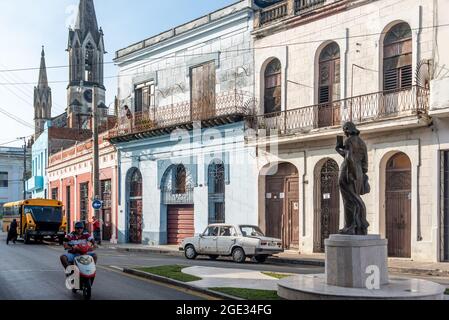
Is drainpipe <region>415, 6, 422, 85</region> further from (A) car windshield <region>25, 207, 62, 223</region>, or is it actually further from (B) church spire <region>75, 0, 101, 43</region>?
(B) church spire <region>75, 0, 101, 43</region>

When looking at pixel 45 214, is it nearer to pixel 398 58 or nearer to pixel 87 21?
pixel 398 58

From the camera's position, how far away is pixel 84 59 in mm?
75625

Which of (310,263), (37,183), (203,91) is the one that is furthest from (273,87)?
(37,183)

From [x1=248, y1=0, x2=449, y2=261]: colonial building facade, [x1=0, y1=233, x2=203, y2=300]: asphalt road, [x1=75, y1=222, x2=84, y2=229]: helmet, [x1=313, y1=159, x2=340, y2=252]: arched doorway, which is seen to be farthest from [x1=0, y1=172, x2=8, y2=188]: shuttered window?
[x1=75, y1=222, x2=84, y2=229]: helmet

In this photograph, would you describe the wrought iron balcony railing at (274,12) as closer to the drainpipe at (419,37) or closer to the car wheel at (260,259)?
the drainpipe at (419,37)

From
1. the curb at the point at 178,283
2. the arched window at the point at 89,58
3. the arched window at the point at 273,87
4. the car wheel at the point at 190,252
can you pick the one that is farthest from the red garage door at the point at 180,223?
the arched window at the point at 89,58

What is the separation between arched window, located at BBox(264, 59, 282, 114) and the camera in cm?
2522

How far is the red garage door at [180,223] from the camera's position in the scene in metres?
29.4

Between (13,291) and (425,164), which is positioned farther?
(425,164)

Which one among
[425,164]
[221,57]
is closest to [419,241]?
[425,164]

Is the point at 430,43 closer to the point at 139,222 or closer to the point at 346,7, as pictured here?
the point at 346,7

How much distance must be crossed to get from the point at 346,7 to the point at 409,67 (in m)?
3.60

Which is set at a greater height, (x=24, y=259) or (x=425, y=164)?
(x=425, y=164)

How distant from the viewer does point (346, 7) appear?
22297 mm
